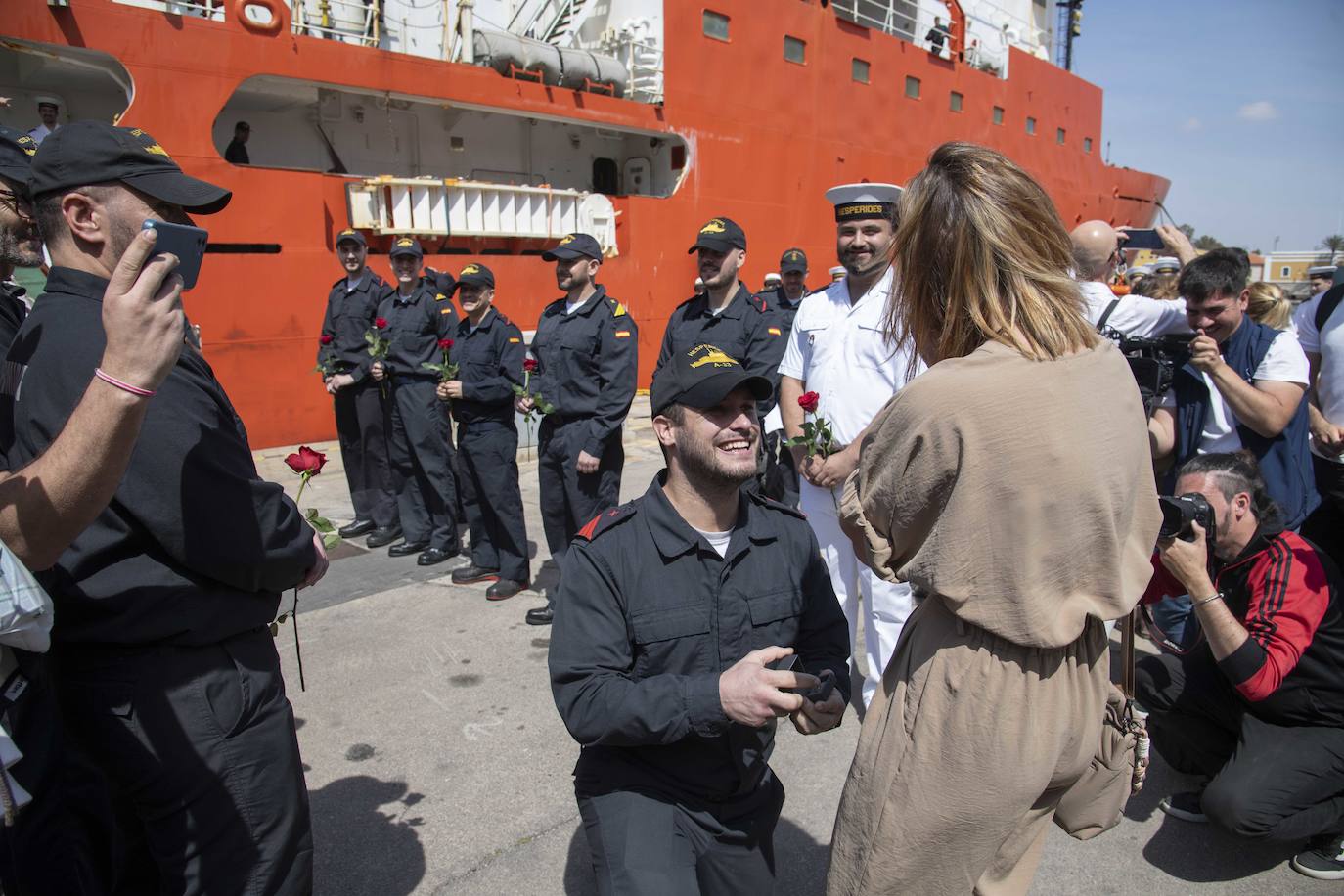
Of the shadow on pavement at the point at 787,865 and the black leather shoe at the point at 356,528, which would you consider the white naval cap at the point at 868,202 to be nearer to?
the shadow on pavement at the point at 787,865

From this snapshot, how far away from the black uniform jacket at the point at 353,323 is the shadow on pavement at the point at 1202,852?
537 cm

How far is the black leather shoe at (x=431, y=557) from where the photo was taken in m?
5.74

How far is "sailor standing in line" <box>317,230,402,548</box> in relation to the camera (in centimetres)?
618

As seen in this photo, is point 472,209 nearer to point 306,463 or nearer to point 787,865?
point 306,463

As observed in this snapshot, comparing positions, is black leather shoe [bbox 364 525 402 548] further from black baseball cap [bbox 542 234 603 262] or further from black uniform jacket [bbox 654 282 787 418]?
black uniform jacket [bbox 654 282 787 418]

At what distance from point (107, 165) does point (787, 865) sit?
267cm

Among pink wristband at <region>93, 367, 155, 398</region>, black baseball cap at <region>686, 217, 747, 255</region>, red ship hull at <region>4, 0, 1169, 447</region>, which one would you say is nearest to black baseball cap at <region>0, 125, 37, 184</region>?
pink wristband at <region>93, 367, 155, 398</region>

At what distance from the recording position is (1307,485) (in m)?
3.37

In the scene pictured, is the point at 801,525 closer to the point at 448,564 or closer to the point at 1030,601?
the point at 1030,601

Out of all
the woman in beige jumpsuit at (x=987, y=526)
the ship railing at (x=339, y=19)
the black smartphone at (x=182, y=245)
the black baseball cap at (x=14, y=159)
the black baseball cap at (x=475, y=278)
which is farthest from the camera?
the ship railing at (x=339, y=19)

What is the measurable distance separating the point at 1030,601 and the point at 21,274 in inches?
263

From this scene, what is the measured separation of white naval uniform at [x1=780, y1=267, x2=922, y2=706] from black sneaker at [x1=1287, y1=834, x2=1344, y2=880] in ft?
4.60

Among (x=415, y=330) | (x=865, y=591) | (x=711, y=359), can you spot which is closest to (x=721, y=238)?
(x=865, y=591)

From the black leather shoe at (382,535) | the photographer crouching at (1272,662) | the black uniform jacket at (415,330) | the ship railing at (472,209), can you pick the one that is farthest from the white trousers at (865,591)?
the ship railing at (472,209)
